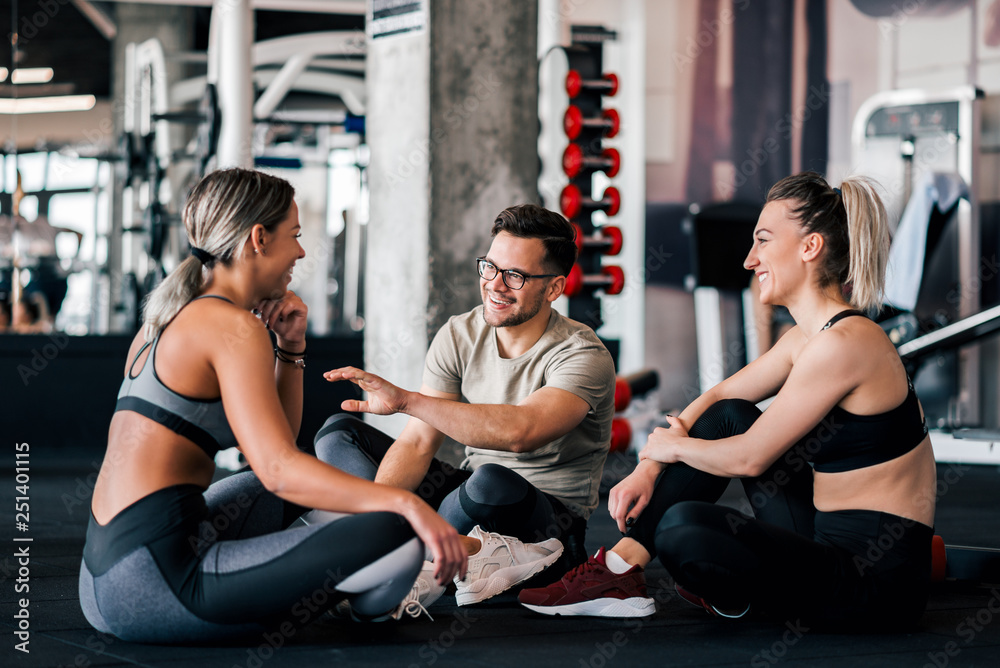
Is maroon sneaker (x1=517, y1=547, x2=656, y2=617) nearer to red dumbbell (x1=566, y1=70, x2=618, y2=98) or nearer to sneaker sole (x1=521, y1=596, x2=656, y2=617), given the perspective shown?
→ sneaker sole (x1=521, y1=596, x2=656, y2=617)

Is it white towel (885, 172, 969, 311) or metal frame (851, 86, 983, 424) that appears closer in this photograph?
white towel (885, 172, 969, 311)

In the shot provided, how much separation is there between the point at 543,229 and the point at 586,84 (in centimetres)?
259

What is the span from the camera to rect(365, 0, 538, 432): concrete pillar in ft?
14.3

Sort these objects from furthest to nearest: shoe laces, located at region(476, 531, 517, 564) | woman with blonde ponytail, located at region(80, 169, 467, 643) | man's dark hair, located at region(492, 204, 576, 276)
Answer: man's dark hair, located at region(492, 204, 576, 276) < shoe laces, located at region(476, 531, 517, 564) < woman with blonde ponytail, located at region(80, 169, 467, 643)

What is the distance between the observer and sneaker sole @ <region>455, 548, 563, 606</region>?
2.51 meters

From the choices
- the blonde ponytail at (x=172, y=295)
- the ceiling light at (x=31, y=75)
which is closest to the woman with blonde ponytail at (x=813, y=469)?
the blonde ponytail at (x=172, y=295)

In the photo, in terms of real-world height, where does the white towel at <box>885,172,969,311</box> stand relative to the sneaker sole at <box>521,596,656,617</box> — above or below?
above

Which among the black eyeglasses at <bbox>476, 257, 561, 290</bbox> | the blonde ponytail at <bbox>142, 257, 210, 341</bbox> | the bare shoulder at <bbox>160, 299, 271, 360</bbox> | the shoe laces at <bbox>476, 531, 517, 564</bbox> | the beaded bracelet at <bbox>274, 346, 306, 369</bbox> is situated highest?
the black eyeglasses at <bbox>476, 257, 561, 290</bbox>

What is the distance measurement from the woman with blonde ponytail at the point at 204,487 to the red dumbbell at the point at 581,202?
314 centimetres

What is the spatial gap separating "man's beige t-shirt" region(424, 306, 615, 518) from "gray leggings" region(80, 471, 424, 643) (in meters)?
0.71

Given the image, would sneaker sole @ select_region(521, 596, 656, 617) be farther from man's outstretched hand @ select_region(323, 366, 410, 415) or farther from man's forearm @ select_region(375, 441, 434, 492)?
man's outstretched hand @ select_region(323, 366, 410, 415)

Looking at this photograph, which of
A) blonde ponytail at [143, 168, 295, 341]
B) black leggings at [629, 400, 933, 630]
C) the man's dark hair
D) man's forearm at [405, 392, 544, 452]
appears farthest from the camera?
the man's dark hair

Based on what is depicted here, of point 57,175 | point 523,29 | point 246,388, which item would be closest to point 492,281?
point 246,388

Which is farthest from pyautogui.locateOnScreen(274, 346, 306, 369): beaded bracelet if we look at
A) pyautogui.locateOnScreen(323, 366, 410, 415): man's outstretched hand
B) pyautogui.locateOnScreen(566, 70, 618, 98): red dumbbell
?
pyautogui.locateOnScreen(566, 70, 618, 98): red dumbbell
